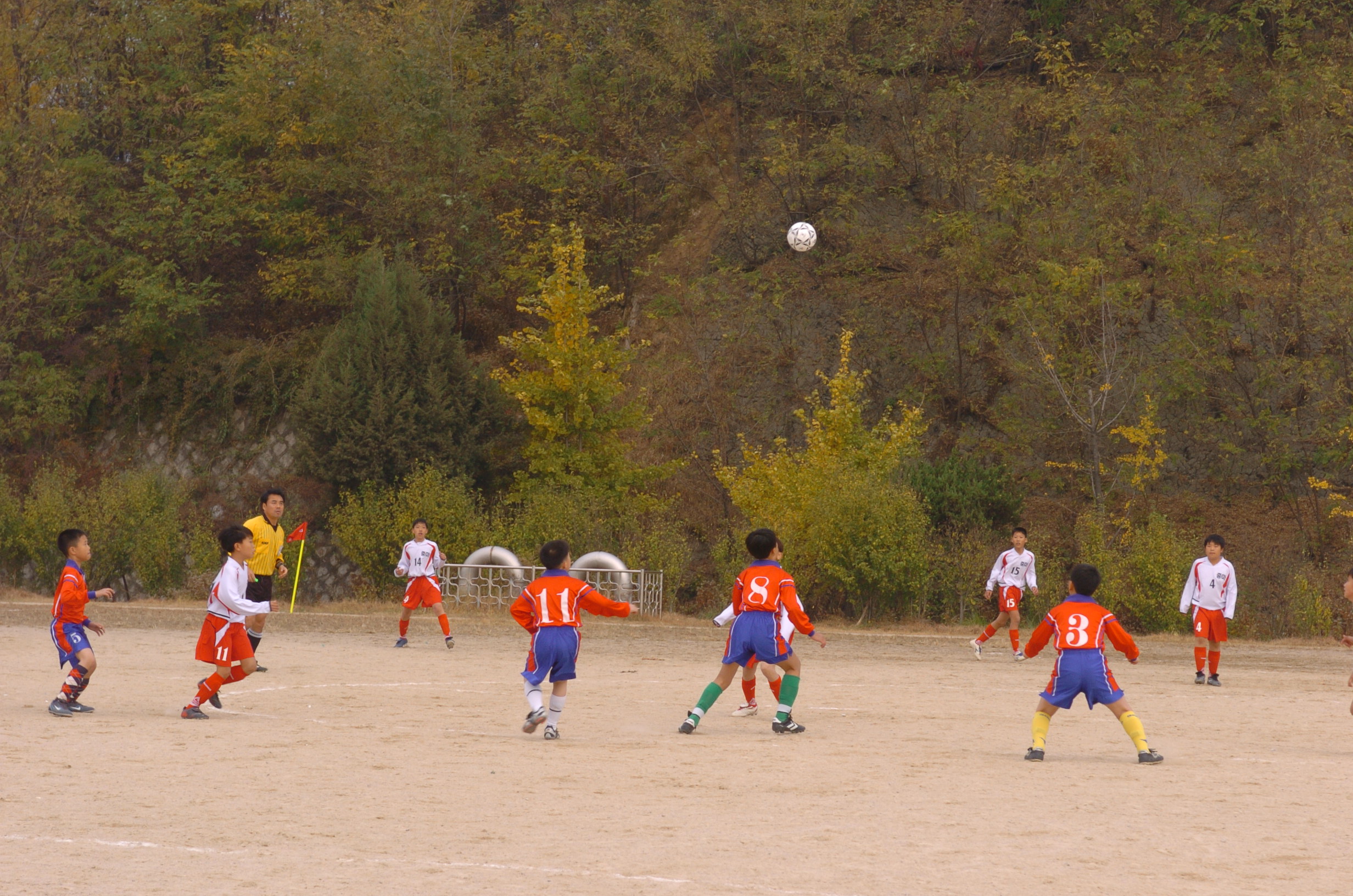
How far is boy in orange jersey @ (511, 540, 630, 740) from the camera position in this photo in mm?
11344

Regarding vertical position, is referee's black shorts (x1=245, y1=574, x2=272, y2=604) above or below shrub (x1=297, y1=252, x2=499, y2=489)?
below

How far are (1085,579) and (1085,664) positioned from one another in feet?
2.24

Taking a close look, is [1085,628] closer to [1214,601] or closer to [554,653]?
[554,653]

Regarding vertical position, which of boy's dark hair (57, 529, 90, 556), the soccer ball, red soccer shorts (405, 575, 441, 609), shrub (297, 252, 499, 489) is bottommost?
red soccer shorts (405, 575, 441, 609)

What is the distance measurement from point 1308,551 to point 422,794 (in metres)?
24.7

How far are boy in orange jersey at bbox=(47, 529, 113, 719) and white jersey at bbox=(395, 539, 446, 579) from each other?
25.3 feet

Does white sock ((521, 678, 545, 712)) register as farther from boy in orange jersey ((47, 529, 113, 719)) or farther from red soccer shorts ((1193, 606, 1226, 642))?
red soccer shorts ((1193, 606, 1226, 642))

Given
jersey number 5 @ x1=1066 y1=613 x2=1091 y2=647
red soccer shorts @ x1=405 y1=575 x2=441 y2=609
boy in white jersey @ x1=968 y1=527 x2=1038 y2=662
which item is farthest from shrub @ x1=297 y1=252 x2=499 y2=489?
jersey number 5 @ x1=1066 y1=613 x2=1091 y2=647

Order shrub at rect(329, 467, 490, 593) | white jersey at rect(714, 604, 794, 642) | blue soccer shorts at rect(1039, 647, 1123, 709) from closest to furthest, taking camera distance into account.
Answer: blue soccer shorts at rect(1039, 647, 1123, 709), white jersey at rect(714, 604, 794, 642), shrub at rect(329, 467, 490, 593)

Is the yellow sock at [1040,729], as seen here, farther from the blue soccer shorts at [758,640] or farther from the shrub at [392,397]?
the shrub at [392,397]

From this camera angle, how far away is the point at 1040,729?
35.2 ft

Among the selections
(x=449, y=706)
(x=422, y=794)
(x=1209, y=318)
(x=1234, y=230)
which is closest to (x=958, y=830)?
(x=422, y=794)

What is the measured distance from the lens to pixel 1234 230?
3156 centimetres

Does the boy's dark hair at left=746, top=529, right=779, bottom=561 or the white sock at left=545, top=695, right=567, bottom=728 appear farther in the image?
the boy's dark hair at left=746, top=529, right=779, bottom=561
